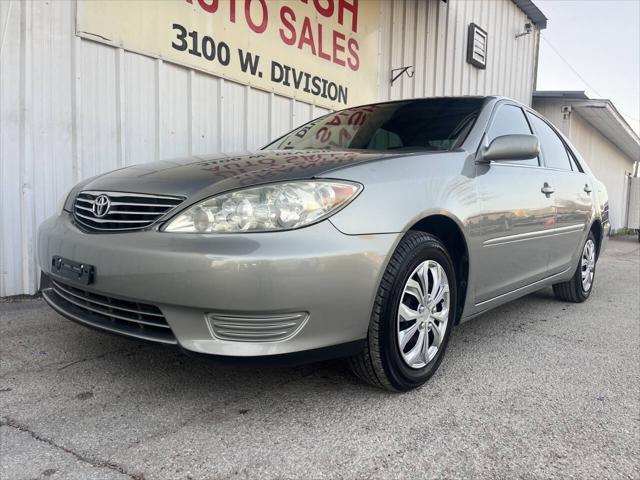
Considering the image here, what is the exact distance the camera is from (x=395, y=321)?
2.14m

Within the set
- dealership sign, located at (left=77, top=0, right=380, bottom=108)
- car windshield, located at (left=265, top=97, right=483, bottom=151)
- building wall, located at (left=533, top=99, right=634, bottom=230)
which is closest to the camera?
car windshield, located at (left=265, top=97, right=483, bottom=151)

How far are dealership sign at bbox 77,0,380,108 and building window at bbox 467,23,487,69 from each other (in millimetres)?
3123

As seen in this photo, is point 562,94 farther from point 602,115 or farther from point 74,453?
point 74,453

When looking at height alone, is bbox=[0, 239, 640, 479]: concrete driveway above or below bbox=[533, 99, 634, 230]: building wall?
below

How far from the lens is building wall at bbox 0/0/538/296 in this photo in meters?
3.58

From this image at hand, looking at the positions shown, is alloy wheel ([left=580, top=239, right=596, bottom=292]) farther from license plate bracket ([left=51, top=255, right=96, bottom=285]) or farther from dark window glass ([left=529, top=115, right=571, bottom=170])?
license plate bracket ([left=51, top=255, right=96, bottom=285])

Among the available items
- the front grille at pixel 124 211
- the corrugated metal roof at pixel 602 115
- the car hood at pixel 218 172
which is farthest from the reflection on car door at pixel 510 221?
the corrugated metal roof at pixel 602 115

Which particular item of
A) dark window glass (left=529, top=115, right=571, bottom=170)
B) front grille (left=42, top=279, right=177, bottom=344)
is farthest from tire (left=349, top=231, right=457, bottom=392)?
dark window glass (left=529, top=115, right=571, bottom=170)

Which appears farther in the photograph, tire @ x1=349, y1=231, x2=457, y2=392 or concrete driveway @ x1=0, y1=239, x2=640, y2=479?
tire @ x1=349, y1=231, x2=457, y2=392

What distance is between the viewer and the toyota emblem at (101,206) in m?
2.17

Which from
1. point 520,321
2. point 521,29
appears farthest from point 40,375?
point 521,29

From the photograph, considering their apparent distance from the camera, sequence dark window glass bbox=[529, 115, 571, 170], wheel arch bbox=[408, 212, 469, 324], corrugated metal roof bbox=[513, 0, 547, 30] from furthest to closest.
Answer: corrugated metal roof bbox=[513, 0, 547, 30]
dark window glass bbox=[529, 115, 571, 170]
wheel arch bbox=[408, 212, 469, 324]

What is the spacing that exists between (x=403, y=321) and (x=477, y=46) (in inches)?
333

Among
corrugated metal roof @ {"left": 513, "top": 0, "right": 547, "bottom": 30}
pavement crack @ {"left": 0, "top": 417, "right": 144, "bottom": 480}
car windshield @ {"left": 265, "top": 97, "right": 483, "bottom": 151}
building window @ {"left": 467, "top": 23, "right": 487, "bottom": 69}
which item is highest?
corrugated metal roof @ {"left": 513, "top": 0, "right": 547, "bottom": 30}
